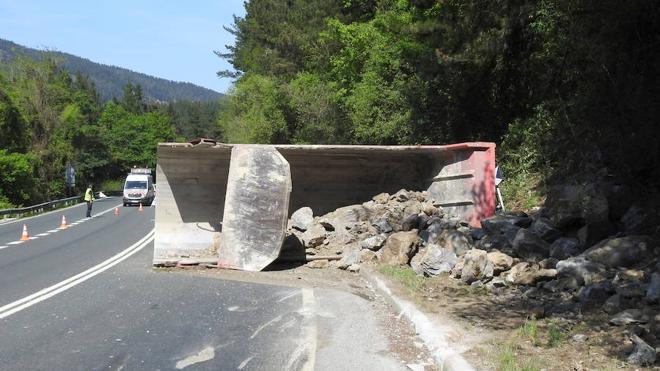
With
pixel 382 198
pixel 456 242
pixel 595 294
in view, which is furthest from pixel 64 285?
pixel 595 294

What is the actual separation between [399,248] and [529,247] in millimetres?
2607

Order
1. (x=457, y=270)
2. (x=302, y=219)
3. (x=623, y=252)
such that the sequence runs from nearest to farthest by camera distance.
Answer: (x=623, y=252)
(x=457, y=270)
(x=302, y=219)

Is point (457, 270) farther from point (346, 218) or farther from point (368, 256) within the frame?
point (346, 218)

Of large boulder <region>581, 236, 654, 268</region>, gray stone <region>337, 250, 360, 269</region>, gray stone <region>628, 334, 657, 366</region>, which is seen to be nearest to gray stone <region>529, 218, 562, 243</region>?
large boulder <region>581, 236, 654, 268</region>

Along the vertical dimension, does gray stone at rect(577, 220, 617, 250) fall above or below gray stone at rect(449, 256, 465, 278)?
above

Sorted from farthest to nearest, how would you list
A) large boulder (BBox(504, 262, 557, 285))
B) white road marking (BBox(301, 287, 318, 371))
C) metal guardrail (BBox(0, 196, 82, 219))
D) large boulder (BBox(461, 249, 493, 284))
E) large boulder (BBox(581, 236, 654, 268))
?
metal guardrail (BBox(0, 196, 82, 219)) < large boulder (BBox(461, 249, 493, 284)) < large boulder (BBox(504, 262, 557, 285)) < large boulder (BBox(581, 236, 654, 268)) < white road marking (BBox(301, 287, 318, 371))

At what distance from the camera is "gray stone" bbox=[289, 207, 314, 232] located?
13953 mm

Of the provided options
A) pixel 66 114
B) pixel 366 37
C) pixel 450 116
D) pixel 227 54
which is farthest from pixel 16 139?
pixel 450 116

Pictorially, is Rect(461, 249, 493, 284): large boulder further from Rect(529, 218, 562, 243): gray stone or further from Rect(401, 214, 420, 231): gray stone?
Rect(401, 214, 420, 231): gray stone

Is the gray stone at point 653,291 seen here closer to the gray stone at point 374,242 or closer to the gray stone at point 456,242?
the gray stone at point 456,242

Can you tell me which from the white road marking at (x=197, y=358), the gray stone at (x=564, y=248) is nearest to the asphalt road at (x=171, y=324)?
the white road marking at (x=197, y=358)

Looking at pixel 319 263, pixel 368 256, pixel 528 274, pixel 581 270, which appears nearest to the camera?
pixel 581 270

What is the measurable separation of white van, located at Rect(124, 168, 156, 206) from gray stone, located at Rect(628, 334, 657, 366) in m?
41.8

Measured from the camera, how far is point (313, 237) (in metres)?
13.5
